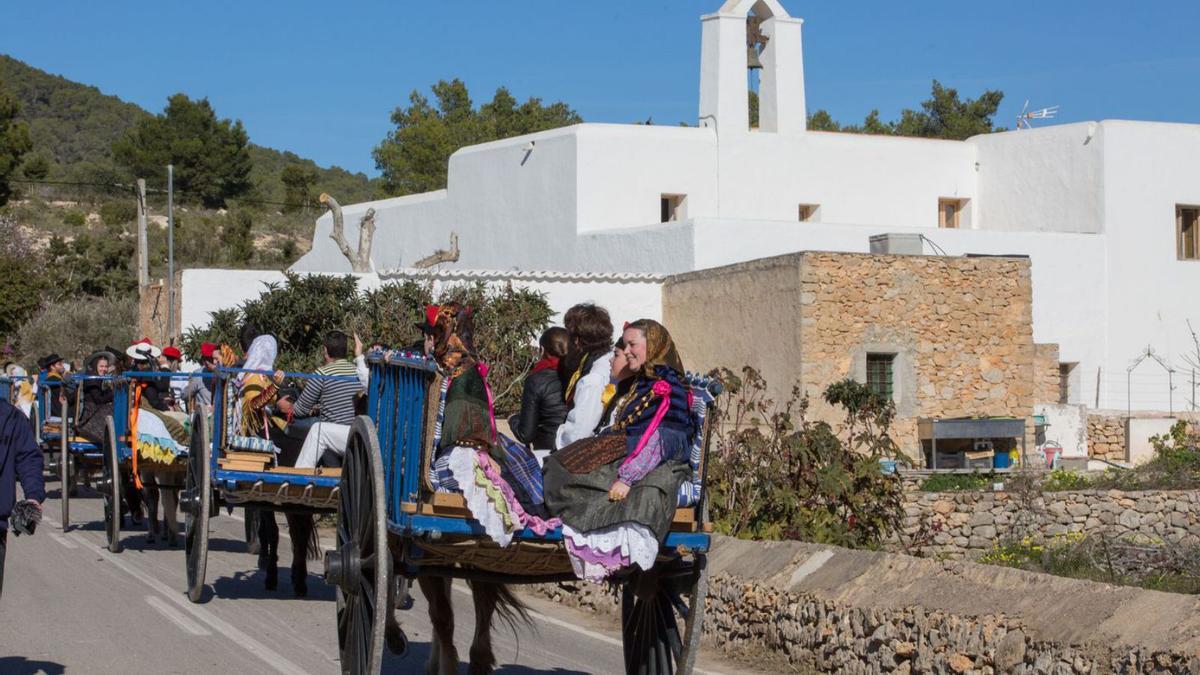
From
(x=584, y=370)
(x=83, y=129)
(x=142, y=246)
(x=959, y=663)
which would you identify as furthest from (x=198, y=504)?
(x=83, y=129)

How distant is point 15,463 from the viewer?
8.67 meters

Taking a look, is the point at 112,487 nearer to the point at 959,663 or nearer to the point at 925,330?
the point at 959,663

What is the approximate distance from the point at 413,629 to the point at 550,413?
10.9 feet

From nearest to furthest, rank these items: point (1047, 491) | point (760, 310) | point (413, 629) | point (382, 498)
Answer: point (382, 498) < point (413, 629) < point (1047, 491) < point (760, 310)

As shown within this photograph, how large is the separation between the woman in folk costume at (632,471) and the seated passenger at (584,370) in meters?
0.57

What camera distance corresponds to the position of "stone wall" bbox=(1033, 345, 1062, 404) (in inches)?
1377

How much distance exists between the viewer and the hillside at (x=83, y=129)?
91.7 m

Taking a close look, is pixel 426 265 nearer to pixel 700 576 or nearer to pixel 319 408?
pixel 319 408

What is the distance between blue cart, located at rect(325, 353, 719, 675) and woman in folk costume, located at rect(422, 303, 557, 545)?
7cm

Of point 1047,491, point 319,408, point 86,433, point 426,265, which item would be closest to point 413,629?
point 319,408

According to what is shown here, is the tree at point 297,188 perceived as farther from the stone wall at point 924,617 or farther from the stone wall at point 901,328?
the stone wall at point 924,617

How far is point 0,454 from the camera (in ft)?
28.2

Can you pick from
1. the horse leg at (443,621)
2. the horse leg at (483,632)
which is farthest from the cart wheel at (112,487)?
the horse leg at (483,632)

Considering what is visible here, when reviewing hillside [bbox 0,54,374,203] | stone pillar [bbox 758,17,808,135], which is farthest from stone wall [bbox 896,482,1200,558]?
hillside [bbox 0,54,374,203]
